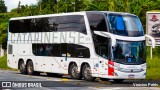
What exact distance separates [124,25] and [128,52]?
1.47 m

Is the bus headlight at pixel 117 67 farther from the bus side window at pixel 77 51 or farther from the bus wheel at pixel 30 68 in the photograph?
the bus wheel at pixel 30 68

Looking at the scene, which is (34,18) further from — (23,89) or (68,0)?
(68,0)

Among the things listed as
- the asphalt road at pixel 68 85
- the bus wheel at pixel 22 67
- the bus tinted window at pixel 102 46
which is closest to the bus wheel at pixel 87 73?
the asphalt road at pixel 68 85

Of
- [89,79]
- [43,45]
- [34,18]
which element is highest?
[34,18]

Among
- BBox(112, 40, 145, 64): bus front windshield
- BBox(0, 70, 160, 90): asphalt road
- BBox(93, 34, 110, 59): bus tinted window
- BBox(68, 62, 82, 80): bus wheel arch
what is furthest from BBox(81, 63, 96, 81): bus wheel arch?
BBox(112, 40, 145, 64): bus front windshield

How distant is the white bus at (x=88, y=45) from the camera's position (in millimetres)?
22344

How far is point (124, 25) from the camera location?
22953mm

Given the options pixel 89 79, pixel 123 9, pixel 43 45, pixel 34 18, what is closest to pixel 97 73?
pixel 89 79

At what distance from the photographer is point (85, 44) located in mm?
24047

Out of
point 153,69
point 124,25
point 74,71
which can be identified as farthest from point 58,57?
point 153,69

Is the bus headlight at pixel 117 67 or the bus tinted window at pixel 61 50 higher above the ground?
the bus tinted window at pixel 61 50

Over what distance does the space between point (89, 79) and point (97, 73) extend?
2.78 feet

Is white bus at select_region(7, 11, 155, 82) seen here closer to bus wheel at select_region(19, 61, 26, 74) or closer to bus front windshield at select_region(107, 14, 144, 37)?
bus front windshield at select_region(107, 14, 144, 37)

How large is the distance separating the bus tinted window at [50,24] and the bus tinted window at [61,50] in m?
0.94
